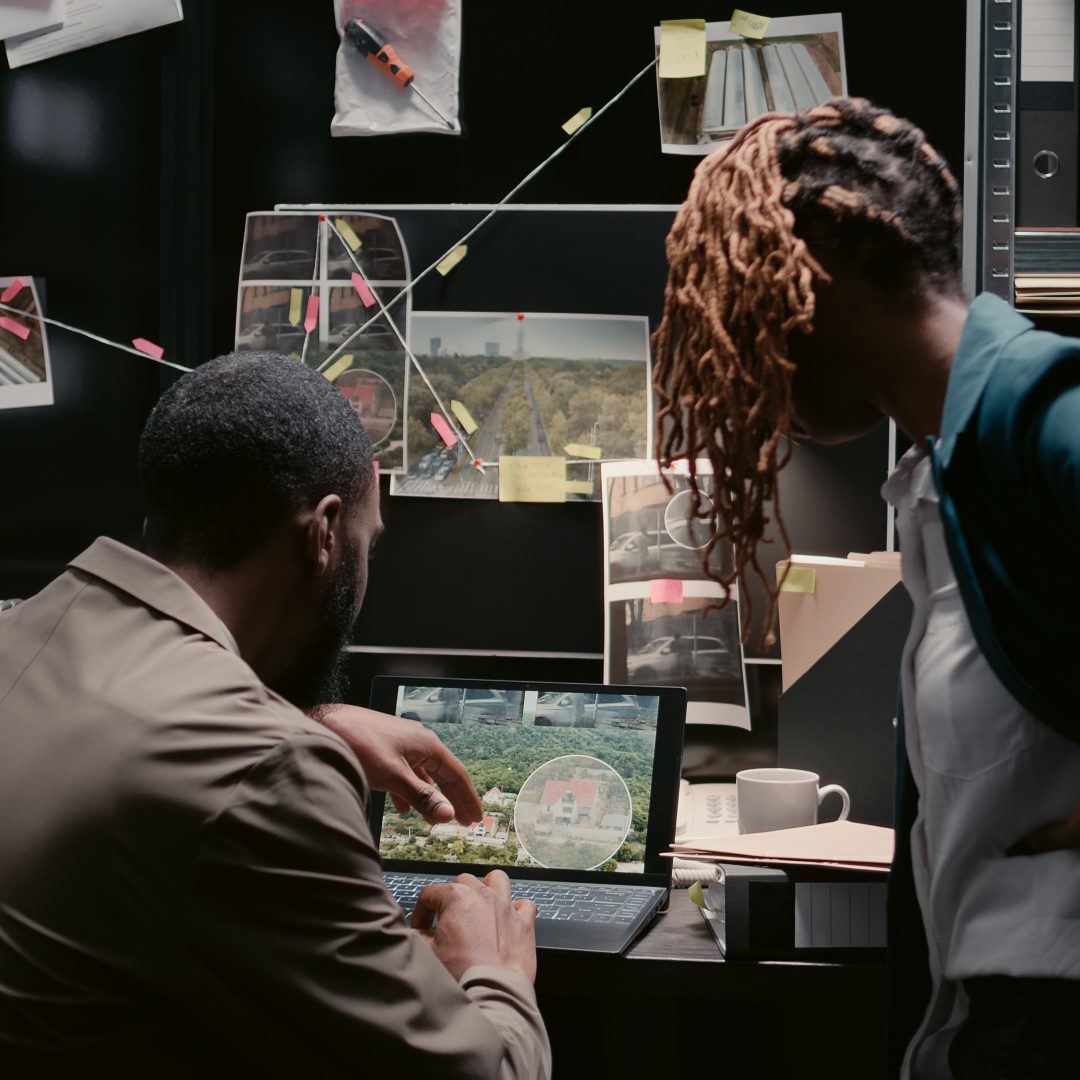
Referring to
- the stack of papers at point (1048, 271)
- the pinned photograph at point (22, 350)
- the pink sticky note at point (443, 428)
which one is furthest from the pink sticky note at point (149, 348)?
the stack of papers at point (1048, 271)

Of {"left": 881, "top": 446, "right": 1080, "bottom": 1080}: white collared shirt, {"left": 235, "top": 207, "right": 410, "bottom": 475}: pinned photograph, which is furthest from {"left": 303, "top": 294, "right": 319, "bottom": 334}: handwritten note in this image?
{"left": 881, "top": 446, "right": 1080, "bottom": 1080}: white collared shirt

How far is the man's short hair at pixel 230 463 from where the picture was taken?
98 centimetres

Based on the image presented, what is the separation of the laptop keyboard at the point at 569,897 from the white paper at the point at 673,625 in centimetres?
39

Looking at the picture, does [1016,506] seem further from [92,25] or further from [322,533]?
[92,25]

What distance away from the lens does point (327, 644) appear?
3.65 feet

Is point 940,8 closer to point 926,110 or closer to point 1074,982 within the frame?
point 926,110

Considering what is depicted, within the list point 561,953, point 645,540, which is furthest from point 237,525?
point 645,540

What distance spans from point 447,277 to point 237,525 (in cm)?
86

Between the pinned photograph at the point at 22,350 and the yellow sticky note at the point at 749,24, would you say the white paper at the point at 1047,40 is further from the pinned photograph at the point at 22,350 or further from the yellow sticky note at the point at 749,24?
the pinned photograph at the point at 22,350

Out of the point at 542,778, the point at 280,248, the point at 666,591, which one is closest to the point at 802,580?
the point at 666,591

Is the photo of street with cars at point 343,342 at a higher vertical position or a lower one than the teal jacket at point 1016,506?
higher

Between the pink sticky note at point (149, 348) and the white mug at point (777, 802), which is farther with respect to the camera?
the pink sticky note at point (149, 348)

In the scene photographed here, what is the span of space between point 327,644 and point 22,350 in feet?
3.25

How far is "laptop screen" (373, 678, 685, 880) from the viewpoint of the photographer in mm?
1390
